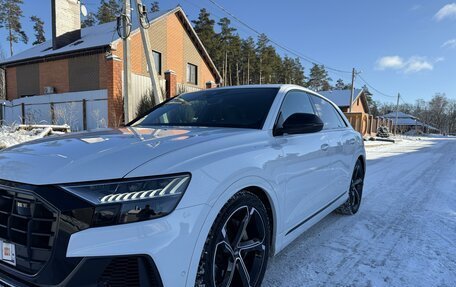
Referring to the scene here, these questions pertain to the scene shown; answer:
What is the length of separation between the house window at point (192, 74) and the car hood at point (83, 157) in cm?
2325

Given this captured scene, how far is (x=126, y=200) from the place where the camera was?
5.39 ft

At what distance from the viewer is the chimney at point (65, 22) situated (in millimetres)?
20562

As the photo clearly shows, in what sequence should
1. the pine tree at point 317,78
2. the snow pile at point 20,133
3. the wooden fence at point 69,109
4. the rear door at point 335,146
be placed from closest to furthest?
the rear door at point 335,146 < the snow pile at point 20,133 < the wooden fence at point 69,109 < the pine tree at point 317,78

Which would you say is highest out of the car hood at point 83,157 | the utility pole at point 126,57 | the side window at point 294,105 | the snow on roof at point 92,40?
the snow on roof at point 92,40

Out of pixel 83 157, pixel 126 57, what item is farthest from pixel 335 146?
pixel 126 57

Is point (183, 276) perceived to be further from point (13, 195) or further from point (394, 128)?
point (394, 128)

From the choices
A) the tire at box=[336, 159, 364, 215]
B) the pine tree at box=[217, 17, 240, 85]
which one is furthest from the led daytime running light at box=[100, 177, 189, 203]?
the pine tree at box=[217, 17, 240, 85]

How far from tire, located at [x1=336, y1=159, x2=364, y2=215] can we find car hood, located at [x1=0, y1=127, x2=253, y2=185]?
2.98 m

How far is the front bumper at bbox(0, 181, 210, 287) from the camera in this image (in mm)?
1557

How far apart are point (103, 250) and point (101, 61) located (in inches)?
726

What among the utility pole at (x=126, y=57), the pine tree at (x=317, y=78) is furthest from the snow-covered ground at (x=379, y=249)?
the pine tree at (x=317, y=78)

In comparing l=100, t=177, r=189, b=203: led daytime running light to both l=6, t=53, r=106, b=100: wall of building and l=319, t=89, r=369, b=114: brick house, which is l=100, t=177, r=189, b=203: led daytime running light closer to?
l=6, t=53, r=106, b=100: wall of building

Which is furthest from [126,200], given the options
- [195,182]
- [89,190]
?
[195,182]

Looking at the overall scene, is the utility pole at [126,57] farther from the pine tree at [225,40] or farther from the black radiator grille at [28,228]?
the pine tree at [225,40]
